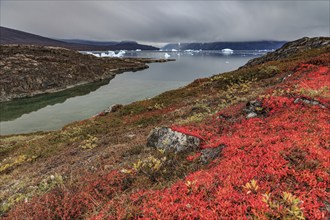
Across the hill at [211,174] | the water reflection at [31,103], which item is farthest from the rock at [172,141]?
the water reflection at [31,103]

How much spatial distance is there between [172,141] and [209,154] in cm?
271

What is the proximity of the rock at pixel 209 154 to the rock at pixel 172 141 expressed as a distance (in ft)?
3.59

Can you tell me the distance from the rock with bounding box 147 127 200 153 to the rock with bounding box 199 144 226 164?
1.09 m

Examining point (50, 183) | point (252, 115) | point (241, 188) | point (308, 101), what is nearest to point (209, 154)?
point (241, 188)

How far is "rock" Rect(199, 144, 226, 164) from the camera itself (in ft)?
34.7

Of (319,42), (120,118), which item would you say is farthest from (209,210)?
(319,42)

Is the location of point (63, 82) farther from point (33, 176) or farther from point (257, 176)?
point (257, 176)

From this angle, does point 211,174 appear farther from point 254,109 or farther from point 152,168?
point 254,109

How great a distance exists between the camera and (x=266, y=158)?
28.3ft

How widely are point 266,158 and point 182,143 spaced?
4.97m

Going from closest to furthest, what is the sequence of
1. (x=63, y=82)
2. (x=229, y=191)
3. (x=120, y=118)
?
(x=229, y=191), (x=120, y=118), (x=63, y=82)

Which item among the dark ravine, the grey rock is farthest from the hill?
the dark ravine

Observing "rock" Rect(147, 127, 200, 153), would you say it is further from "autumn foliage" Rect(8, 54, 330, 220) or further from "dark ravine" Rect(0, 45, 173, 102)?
"dark ravine" Rect(0, 45, 173, 102)

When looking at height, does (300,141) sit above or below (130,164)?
above
